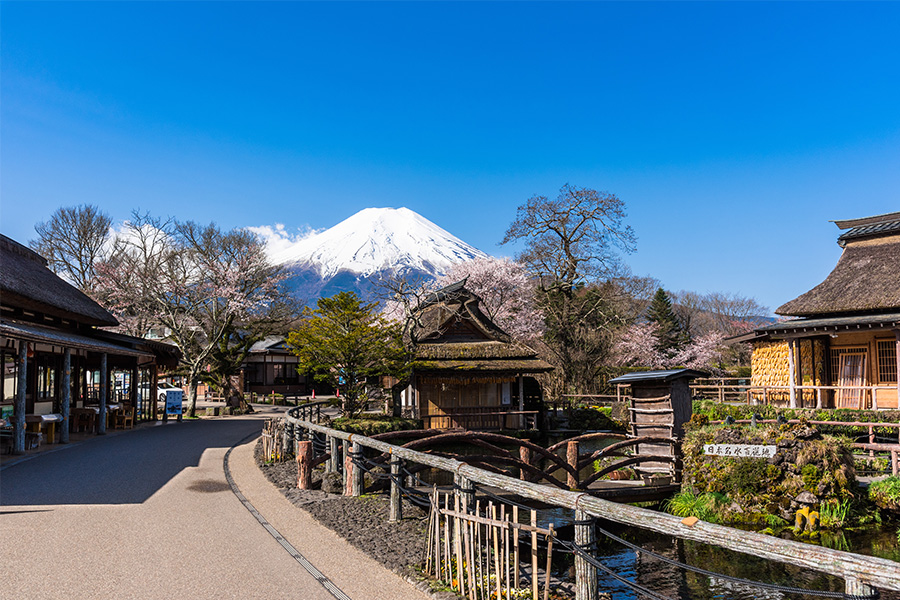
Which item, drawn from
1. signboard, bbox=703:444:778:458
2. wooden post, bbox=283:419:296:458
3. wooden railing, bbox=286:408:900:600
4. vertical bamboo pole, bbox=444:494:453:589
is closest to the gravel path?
vertical bamboo pole, bbox=444:494:453:589

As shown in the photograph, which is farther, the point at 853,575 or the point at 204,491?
the point at 204,491

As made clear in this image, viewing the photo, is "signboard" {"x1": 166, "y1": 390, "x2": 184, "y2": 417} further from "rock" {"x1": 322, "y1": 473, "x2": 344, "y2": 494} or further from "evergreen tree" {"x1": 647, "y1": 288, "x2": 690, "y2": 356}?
"evergreen tree" {"x1": 647, "y1": 288, "x2": 690, "y2": 356}

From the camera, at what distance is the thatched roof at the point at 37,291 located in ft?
55.8

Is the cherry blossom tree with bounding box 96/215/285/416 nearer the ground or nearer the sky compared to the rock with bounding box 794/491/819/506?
nearer the sky

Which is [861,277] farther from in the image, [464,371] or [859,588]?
[859,588]

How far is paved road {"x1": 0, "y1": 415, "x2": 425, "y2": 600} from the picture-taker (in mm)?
5555

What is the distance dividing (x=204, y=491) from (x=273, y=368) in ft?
116

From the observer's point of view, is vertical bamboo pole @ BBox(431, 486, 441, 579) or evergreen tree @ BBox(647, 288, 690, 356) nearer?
vertical bamboo pole @ BBox(431, 486, 441, 579)

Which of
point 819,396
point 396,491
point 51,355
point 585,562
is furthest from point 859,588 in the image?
point 51,355

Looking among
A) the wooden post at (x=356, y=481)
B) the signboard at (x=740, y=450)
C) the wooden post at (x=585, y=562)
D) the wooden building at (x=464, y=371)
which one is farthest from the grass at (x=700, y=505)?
the wooden building at (x=464, y=371)

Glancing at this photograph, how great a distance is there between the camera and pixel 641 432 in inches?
589

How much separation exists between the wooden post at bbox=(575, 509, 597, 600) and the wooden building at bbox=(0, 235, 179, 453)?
41.5 feet

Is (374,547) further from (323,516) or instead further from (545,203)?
(545,203)

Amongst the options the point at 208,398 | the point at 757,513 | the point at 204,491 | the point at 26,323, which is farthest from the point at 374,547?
the point at 208,398
